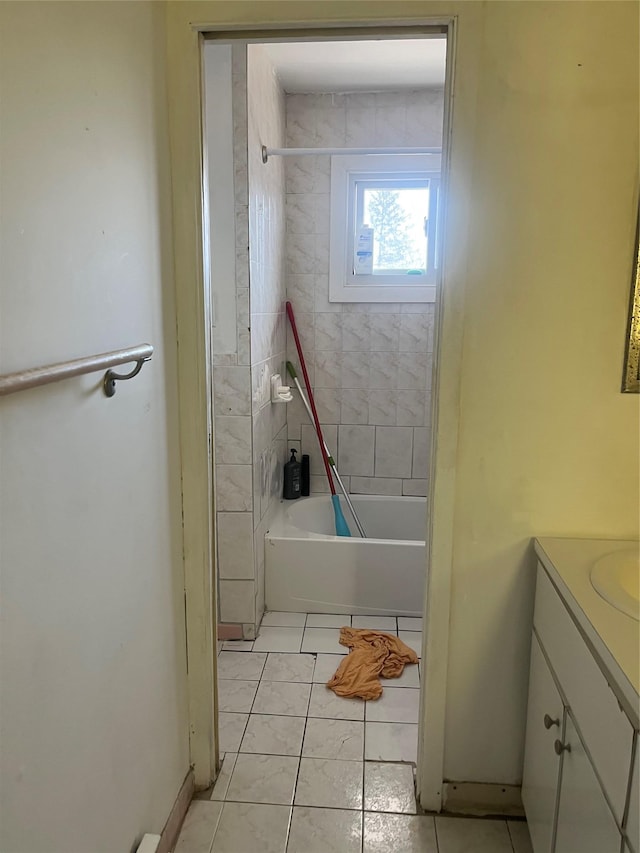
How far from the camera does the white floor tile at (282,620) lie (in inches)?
105

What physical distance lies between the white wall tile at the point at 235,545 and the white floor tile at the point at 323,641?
0.36 metres

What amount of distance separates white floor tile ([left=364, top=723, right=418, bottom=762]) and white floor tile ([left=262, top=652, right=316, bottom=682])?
0.35m

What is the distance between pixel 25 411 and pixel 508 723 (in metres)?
1.46

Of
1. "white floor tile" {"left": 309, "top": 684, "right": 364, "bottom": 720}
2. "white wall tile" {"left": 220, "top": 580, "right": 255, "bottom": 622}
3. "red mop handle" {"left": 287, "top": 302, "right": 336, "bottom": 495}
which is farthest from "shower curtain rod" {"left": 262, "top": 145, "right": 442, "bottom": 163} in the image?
"white floor tile" {"left": 309, "top": 684, "right": 364, "bottom": 720}

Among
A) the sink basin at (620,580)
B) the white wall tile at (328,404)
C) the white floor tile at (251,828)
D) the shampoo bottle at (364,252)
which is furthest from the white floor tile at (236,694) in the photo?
the shampoo bottle at (364,252)

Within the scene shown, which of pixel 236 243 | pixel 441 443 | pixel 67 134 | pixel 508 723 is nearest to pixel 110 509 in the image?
pixel 67 134

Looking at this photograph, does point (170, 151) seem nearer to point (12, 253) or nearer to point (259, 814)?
point (12, 253)

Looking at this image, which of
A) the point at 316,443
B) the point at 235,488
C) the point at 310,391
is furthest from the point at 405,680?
the point at 310,391

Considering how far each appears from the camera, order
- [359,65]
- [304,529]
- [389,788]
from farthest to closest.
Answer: [304,529] → [359,65] → [389,788]

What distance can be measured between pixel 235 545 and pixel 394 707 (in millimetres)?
836

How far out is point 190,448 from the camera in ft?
5.22

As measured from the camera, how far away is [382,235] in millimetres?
3195

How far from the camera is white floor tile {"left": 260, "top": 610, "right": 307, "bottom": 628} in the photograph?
105 inches

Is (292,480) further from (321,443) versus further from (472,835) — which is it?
(472,835)
